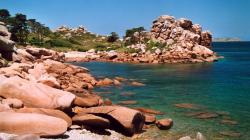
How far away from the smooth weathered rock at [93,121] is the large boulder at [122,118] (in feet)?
1.80

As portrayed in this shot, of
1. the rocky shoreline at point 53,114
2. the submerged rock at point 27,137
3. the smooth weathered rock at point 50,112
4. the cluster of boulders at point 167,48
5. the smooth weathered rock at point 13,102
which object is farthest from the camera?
the cluster of boulders at point 167,48

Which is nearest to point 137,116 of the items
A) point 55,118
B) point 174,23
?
point 55,118

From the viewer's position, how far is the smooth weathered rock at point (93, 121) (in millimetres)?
26109

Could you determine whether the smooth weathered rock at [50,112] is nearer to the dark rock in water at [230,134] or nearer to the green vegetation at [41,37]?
the dark rock in water at [230,134]

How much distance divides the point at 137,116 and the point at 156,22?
369ft

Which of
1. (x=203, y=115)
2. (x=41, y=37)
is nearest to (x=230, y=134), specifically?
(x=203, y=115)

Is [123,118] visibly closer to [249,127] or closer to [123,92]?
[249,127]

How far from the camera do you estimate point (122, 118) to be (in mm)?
26250

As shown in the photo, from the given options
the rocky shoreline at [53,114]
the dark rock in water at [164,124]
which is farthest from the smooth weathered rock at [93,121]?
the dark rock in water at [164,124]

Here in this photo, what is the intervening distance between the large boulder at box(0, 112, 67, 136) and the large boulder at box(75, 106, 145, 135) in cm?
392

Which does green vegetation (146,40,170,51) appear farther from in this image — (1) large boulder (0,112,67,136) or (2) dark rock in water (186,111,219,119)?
(1) large boulder (0,112,67,136)

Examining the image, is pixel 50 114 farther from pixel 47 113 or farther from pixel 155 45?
pixel 155 45

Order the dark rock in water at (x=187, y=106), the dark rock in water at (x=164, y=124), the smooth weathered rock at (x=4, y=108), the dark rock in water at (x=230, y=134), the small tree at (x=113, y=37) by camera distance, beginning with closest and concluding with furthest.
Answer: the smooth weathered rock at (x=4, y=108)
the dark rock in water at (x=230, y=134)
the dark rock in water at (x=164, y=124)
the dark rock in water at (x=187, y=106)
the small tree at (x=113, y=37)

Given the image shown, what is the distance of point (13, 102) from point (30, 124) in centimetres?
460
